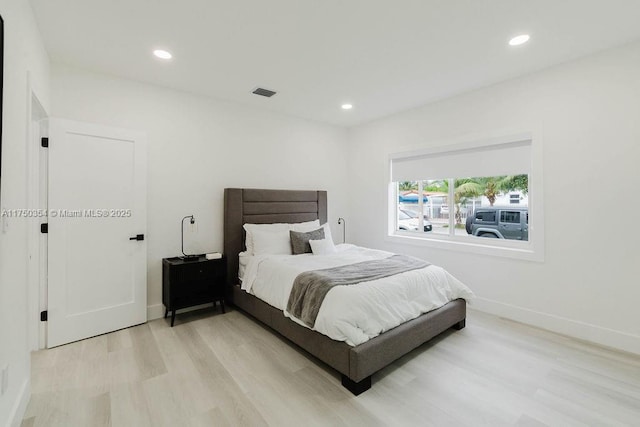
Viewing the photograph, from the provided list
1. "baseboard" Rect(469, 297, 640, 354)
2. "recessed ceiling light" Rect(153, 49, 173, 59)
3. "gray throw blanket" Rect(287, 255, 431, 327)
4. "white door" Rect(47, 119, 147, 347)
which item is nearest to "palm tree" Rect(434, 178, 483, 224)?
"baseboard" Rect(469, 297, 640, 354)

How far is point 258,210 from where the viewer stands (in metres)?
4.15

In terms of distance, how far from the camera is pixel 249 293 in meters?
3.39

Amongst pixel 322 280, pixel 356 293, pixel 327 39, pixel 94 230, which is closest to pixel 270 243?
pixel 322 280

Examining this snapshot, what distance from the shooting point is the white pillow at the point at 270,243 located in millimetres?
3703

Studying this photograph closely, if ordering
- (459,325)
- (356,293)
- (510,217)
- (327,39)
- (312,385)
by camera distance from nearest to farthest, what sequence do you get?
(312,385), (356,293), (327,39), (459,325), (510,217)

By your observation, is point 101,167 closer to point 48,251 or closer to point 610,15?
point 48,251

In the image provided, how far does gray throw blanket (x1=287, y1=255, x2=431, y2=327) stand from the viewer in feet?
8.04

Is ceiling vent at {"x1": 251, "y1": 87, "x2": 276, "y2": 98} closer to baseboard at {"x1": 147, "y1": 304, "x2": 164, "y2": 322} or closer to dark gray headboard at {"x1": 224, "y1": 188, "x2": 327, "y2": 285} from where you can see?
dark gray headboard at {"x1": 224, "y1": 188, "x2": 327, "y2": 285}

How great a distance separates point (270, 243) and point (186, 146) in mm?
1563

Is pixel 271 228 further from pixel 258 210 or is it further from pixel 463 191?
pixel 463 191

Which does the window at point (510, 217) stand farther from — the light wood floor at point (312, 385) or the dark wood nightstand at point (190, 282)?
the dark wood nightstand at point (190, 282)

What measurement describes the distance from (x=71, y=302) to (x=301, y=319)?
2259 millimetres

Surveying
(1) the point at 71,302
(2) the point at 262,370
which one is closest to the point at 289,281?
(2) the point at 262,370

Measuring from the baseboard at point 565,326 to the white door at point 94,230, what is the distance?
3996 mm
